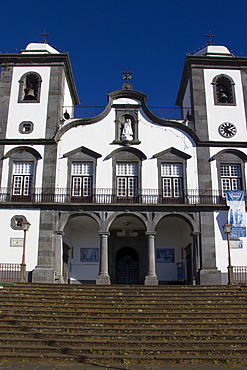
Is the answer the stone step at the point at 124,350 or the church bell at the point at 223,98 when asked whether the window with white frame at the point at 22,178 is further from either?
the stone step at the point at 124,350

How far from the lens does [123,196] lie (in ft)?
64.8

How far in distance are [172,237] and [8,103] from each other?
35.4 feet

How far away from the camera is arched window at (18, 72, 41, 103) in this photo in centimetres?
2153

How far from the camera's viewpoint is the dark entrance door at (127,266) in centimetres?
2125

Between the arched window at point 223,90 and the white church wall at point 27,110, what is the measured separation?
28.6 ft

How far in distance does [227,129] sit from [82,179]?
760cm

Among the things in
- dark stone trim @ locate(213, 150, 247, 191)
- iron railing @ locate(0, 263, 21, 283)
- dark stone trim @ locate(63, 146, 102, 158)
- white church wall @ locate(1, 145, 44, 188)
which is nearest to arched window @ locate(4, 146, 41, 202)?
white church wall @ locate(1, 145, 44, 188)

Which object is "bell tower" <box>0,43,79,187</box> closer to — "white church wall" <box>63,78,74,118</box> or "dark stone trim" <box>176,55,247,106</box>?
"white church wall" <box>63,78,74,118</box>

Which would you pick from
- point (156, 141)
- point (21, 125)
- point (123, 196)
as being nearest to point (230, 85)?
point (156, 141)

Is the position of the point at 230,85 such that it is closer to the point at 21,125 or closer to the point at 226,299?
the point at 21,125

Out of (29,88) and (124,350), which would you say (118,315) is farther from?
(29,88)

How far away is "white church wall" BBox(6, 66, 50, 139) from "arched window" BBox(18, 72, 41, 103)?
6.4 inches

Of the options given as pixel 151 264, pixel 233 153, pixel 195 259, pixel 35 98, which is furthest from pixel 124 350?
pixel 35 98

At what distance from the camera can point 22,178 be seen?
789 inches
